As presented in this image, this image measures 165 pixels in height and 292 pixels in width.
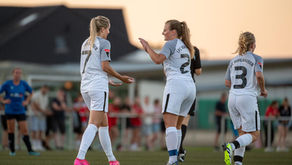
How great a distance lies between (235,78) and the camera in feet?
28.2

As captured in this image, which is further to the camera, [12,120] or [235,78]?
[12,120]

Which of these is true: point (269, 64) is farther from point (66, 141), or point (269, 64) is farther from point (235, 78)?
point (235, 78)

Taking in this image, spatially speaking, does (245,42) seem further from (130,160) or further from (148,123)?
(148,123)

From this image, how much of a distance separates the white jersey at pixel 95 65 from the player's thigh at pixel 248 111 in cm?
198

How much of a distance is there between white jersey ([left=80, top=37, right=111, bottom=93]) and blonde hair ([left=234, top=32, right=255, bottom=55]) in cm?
202

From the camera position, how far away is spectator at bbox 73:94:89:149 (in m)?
19.3

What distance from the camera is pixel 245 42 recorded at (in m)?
8.62

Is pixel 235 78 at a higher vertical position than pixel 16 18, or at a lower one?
lower

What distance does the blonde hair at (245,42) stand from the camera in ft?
28.3

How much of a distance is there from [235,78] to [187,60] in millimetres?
879

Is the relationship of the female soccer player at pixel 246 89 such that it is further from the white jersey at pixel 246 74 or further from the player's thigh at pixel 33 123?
the player's thigh at pixel 33 123

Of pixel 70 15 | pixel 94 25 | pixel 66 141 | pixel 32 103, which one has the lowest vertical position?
pixel 66 141

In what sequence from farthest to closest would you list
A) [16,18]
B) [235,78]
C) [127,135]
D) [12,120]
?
[16,18]
[127,135]
[12,120]
[235,78]

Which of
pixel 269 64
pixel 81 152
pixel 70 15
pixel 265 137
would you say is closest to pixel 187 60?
pixel 81 152
